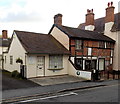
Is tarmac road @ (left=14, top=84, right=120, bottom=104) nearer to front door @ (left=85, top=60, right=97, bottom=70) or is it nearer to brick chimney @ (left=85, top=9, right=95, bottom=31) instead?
front door @ (left=85, top=60, right=97, bottom=70)

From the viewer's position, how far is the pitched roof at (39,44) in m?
15.2

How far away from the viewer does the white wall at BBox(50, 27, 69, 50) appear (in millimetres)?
17902

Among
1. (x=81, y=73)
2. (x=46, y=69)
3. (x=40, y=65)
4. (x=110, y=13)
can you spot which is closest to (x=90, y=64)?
(x=81, y=73)

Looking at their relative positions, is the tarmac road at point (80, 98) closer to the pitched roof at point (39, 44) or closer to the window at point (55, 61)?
the pitched roof at point (39, 44)

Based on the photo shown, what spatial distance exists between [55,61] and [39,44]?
2789 millimetres

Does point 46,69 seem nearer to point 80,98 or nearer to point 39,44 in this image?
point 39,44

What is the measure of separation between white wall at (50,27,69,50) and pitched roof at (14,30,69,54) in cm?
47

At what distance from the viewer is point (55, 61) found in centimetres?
1642

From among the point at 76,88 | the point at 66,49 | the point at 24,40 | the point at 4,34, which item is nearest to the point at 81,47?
the point at 66,49

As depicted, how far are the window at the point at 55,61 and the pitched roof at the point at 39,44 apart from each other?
68 centimetres

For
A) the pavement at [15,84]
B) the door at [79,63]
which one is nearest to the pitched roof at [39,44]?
the door at [79,63]

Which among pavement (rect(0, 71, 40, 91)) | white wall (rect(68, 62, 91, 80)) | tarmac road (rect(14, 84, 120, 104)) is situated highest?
white wall (rect(68, 62, 91, 80))

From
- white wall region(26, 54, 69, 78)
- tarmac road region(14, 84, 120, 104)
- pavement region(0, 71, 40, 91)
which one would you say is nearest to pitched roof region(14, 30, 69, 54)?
white wall region(26, 54, 69, 78)

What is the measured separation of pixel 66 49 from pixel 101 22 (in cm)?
1399
